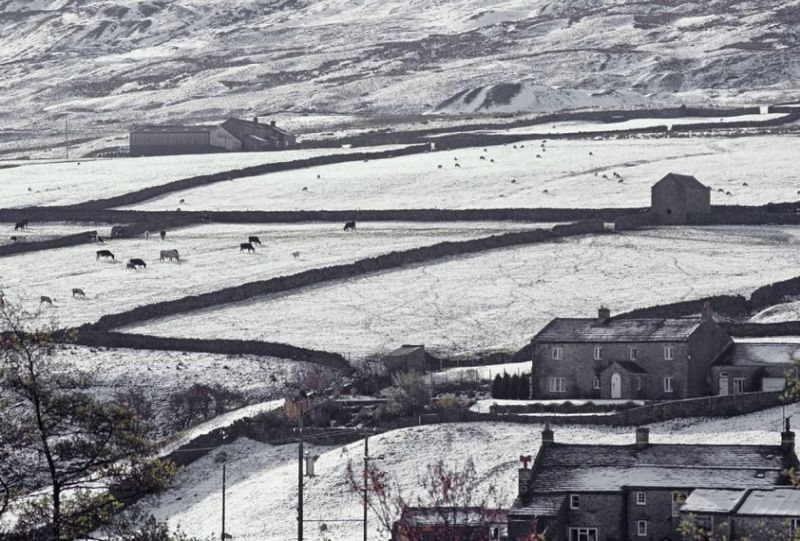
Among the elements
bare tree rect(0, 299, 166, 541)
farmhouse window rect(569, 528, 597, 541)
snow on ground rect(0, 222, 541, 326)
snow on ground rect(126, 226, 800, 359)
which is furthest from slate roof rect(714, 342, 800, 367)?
A: bare tree rect(0, 299, 166, 541)

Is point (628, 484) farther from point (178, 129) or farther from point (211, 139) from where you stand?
point (178, 129)

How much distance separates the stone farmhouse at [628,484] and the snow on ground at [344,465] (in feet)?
8.03

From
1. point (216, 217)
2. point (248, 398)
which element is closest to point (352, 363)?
point (248, 398)

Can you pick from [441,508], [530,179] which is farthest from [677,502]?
[530,179]

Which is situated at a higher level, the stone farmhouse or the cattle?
the cattle

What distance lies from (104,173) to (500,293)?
61.7 m

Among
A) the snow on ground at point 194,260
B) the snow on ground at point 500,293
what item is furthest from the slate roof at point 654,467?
the snow on ground at point 194,260

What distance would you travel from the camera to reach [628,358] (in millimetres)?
70750

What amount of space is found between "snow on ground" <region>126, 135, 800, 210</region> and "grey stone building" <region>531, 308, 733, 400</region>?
3783 centimetres

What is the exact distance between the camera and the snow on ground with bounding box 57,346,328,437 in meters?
73.6

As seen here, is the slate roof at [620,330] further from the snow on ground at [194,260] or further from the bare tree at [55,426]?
the bare tree at [55,426]

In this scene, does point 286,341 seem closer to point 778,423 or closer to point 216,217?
point 778,423

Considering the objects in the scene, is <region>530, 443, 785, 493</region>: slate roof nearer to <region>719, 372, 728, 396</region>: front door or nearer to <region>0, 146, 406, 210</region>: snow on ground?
<region>719, 372, 728, 396</region>: front door

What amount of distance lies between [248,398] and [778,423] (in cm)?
1970
